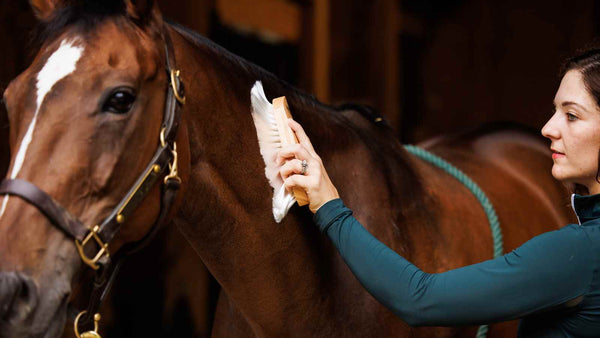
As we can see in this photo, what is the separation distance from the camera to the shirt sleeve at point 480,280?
96 cm

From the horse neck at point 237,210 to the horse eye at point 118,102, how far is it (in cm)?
16

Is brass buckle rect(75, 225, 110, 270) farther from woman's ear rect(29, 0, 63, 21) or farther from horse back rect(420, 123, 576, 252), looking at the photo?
horse back rect(420, 123, 576, 252)

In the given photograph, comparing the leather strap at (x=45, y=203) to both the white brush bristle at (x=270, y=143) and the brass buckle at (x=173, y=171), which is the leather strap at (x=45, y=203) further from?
the white brush bristle at (x=270, y=143)

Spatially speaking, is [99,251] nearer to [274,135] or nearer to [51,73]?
[51,73]

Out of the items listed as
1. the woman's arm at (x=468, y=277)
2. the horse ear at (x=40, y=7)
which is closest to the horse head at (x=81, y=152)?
the horse ear at (x=40, y=7)

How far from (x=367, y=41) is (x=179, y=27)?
9.93 ft

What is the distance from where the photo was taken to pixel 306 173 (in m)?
1.16

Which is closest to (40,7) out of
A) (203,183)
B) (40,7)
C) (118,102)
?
(40,7)

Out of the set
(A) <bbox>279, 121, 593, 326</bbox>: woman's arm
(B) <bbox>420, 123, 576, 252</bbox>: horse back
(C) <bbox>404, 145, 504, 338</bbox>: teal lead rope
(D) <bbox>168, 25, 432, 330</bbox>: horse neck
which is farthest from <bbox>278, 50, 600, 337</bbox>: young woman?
(B) <bbox>420, 123, 576, 252</bbox>: horse back

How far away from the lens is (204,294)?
114 inches

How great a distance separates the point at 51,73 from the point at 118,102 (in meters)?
0.11

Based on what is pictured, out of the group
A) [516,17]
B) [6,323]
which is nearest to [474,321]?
[6,323]

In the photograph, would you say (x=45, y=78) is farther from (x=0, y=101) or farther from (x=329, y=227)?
(x=329, y=227)

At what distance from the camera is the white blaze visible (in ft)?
3.02
